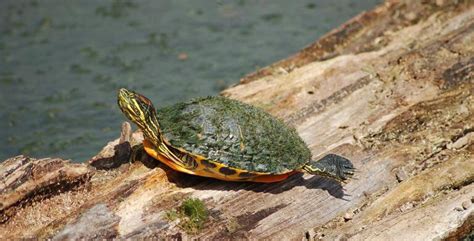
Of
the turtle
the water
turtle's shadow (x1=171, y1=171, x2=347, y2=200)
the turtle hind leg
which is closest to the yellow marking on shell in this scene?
Answer: the turtle

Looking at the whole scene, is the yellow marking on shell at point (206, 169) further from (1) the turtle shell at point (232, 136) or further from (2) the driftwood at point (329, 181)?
(2) the driftwood at point (329, 181)

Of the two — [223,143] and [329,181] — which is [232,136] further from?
[329,181]

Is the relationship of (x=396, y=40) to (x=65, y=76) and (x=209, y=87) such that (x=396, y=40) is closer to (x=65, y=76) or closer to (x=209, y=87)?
(x=209, y=87)

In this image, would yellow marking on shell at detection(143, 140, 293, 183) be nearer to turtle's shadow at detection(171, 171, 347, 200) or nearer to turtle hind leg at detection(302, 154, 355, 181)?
turtle's shadow at detection(171, 171, 347, 200)

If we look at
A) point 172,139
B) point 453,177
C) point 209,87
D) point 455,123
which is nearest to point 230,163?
point 172,139

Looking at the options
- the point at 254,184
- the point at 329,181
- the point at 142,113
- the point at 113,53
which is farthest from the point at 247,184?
the point at 113,53

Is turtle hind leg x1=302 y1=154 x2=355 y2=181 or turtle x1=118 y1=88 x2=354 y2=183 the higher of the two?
turtle x1=118 y1=88 x2=354 y2=183
